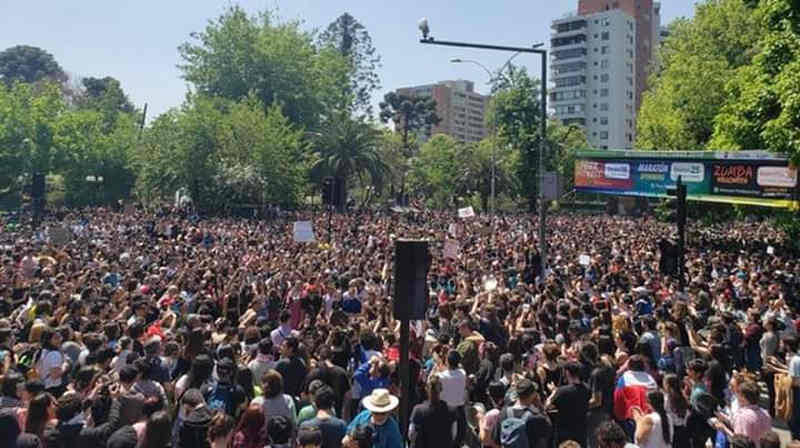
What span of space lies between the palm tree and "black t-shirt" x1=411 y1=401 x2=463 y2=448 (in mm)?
42366

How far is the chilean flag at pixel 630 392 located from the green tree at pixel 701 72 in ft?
101

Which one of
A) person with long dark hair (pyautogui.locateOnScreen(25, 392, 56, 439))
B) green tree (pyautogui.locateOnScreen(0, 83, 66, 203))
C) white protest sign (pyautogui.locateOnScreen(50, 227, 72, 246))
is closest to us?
person with long dark hair (pyautogui.locateOnScreen(25, 392, 56, 439))

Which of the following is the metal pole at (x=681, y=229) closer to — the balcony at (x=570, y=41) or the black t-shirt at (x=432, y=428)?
the black t-shirt at (x=432, y=428)

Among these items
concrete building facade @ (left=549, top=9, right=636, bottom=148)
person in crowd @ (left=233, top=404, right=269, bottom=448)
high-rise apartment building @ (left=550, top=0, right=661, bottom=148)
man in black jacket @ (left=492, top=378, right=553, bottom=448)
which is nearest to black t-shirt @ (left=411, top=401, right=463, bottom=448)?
man in black jacket @ (left=492, top=378, right=553, bottom=448)

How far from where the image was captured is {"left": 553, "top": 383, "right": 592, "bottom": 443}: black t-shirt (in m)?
6.38

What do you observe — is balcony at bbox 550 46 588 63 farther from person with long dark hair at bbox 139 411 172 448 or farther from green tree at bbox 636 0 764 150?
person with long dark hair at bbox 139 411 172 448

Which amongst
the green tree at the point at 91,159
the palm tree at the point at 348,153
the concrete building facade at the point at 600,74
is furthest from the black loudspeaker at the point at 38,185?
→ the concrete building facade at the point at 600,74

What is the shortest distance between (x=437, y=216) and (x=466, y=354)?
34396 mm

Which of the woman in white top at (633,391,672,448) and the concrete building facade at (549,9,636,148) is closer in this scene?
the woman in white top at (633,391,672,448)

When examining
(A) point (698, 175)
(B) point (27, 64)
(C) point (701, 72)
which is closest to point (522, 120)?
(C) point (701, 72)

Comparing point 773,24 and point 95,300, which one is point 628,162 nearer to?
point 773,24

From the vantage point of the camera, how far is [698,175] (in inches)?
1144

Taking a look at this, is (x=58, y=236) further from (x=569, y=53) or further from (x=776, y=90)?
(x=569, y=53)

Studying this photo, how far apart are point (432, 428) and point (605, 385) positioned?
6.79 feet
